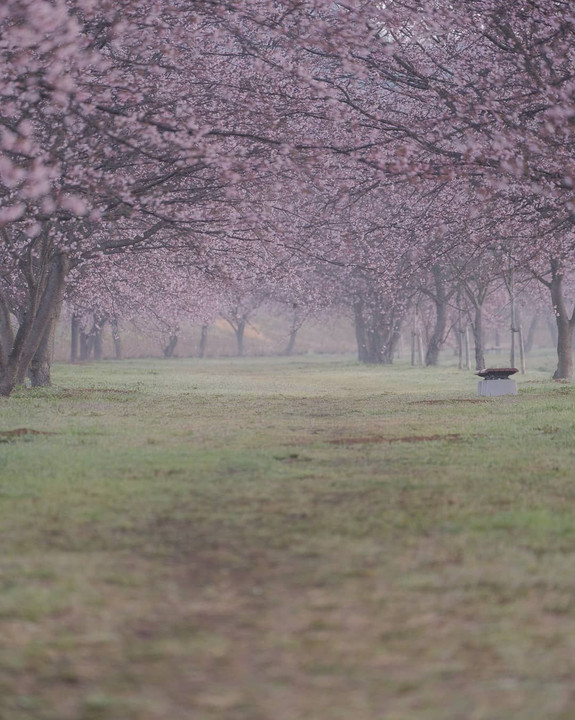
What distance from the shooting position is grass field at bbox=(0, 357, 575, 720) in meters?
4.73

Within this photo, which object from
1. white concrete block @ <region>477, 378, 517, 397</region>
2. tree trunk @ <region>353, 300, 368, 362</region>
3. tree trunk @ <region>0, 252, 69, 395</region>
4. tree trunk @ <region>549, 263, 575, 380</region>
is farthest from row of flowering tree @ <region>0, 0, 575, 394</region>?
Result: tree trunk @ <region>353, 300, 368, 362</region>

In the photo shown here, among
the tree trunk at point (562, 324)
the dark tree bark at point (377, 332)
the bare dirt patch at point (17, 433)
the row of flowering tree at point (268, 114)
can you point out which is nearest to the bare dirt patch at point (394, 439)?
the row of flowering tree at point (268, 114)

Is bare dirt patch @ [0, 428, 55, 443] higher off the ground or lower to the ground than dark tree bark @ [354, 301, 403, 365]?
lower

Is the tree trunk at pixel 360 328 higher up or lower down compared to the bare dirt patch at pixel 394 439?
higher up

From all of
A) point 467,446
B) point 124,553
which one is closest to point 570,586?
point 124,553

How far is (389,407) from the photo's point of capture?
2439 cm

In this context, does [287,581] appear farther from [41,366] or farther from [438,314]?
[438,314]

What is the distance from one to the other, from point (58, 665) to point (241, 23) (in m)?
18.3

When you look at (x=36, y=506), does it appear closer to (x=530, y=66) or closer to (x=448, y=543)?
(x=448, y=543)

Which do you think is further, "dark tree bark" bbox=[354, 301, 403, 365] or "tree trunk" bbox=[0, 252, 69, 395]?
"dark tree bark" bbox=[354, 301, 403, 365]

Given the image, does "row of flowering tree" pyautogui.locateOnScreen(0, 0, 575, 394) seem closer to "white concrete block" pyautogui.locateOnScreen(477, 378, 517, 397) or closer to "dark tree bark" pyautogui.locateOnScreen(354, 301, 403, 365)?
"white concrete block" pyautogui.locateOnScreen(477, 378, 517, 397)

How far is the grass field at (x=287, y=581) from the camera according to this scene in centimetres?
473

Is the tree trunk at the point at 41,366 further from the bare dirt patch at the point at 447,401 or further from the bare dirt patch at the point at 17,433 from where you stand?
the bare dirt patch at the point at 17,433

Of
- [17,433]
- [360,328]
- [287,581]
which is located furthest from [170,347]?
[287,581]
